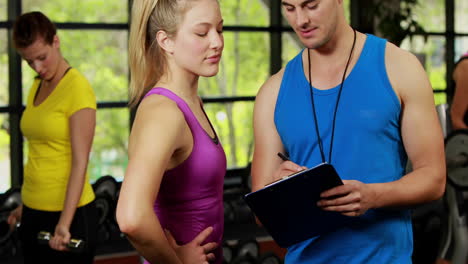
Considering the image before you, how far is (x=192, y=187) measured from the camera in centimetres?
133

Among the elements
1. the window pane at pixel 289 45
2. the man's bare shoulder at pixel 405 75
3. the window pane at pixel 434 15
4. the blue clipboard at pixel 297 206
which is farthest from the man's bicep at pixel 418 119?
the window pane at pixel 434 15

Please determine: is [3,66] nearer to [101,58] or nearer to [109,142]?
[101,58]

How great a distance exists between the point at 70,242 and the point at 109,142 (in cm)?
223

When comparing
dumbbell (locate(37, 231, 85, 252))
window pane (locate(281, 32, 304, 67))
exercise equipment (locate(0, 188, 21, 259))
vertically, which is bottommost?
exercise equipment (locate(0, 188, 21, 259))

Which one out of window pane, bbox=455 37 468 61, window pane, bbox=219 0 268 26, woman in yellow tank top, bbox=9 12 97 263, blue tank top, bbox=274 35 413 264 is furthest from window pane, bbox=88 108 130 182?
window pane, bbox=455 37 468 61

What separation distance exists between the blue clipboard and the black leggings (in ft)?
3.63

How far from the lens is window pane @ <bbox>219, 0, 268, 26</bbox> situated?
4996mm

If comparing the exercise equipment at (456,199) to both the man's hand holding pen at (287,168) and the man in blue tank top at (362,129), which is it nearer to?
the man in blue tank top at (362,129)

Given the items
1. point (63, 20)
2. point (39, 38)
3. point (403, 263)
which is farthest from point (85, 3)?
point (403, 263)

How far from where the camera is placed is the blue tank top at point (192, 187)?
1.31 metres

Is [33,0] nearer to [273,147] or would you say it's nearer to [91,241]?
[91,241]

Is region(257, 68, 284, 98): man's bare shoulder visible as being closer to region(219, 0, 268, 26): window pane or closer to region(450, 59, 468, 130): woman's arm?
region(450, 59, 468, 130): woman's arm

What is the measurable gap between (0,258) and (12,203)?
309mm

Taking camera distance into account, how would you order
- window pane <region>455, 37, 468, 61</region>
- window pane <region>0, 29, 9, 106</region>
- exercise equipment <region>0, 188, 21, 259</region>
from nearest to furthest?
exercise equipment <region>0, 188, 21, 259</region> → window pane <region>0, 29, 9, 106</region> → window pane <region>455, 37, 468, 61</region>
